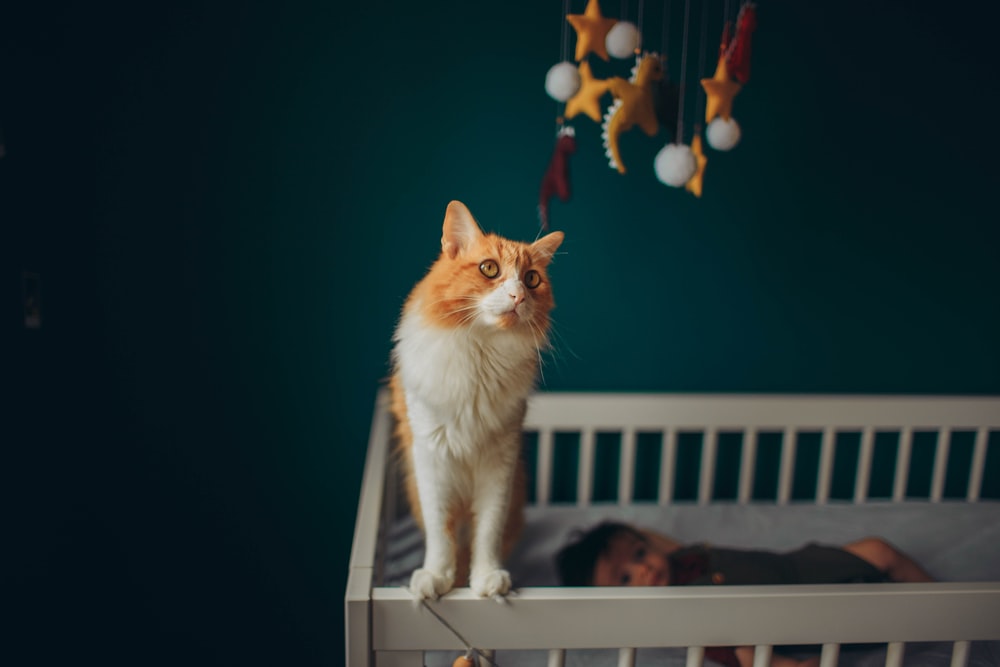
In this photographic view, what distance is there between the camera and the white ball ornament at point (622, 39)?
933 mm

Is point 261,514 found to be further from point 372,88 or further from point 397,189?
point 372,88

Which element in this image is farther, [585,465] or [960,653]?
[585,465]

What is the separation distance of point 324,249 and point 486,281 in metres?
0.79

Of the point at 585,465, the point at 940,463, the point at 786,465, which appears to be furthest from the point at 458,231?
the point at 940,463

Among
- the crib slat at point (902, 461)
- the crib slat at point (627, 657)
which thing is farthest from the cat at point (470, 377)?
the crib slat at point (902, 461)

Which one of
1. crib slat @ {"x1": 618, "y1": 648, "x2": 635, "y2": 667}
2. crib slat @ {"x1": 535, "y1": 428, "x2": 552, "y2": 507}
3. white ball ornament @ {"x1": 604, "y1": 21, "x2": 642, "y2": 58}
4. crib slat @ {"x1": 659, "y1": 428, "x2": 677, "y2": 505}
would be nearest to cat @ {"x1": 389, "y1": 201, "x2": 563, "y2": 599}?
crib slat @ {"x1": 618, "y1": 648, "x2": 635, "y2": 667}

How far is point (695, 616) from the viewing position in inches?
34.1

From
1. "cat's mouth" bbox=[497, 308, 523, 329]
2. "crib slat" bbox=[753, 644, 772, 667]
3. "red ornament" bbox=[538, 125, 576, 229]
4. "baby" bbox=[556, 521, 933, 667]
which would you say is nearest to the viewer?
"cat's mouth" bbox=[497, 308, 523, 329]

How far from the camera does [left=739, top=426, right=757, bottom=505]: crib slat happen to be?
5.36 ft

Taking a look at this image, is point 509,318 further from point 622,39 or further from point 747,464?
point 747,464

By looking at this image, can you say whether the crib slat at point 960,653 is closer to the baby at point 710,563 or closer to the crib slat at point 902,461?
the baby at point 710,563

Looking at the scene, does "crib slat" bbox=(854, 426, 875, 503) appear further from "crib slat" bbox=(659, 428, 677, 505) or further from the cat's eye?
the cat's eye

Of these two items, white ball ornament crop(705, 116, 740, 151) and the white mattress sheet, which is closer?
white ball ornament crop(705, 116, 740, 151)

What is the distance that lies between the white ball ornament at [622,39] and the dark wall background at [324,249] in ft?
1.79
